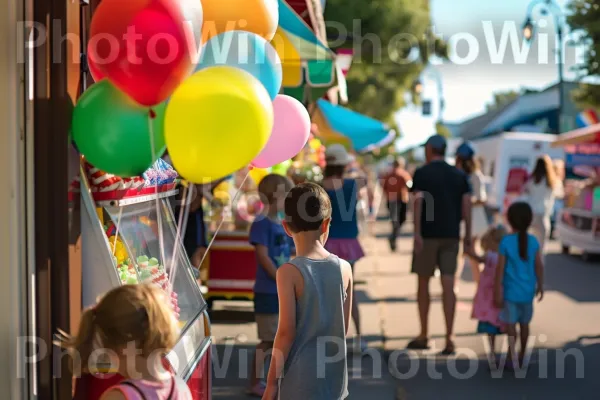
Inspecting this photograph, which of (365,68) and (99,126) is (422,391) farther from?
(365,68)

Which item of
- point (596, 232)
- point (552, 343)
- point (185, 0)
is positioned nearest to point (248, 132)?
point (185, 0)

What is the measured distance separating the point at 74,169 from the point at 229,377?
153 inches

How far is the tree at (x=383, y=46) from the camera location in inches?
1112

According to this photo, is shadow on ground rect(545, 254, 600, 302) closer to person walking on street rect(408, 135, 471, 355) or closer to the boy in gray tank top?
person walking on street rect(408, 135, 471, 355)

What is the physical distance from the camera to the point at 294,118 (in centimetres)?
443

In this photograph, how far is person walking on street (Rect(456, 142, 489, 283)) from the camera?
10.5m

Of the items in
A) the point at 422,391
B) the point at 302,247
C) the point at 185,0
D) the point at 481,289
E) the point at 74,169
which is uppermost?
the point at 185,0

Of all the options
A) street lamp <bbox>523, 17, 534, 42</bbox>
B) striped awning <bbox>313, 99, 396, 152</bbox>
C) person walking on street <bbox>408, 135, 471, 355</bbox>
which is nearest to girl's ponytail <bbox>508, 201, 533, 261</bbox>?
person walking on street <bbox>408, 135, 471, 355</bbox>

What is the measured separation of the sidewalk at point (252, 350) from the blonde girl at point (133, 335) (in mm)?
3885

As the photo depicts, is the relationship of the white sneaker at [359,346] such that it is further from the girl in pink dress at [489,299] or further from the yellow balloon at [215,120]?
the yellow balloon at [215,120]

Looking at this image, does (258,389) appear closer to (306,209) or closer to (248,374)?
(248,374)

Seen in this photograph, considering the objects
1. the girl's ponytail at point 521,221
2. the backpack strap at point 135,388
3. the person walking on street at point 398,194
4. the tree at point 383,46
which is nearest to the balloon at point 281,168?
the girl's ponytail at point 521,221

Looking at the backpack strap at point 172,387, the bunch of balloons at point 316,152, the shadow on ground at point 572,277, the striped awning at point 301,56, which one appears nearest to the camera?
the backpack strap at point 172,387

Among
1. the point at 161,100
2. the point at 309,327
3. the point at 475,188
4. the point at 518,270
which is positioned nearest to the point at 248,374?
the point at 518,270
